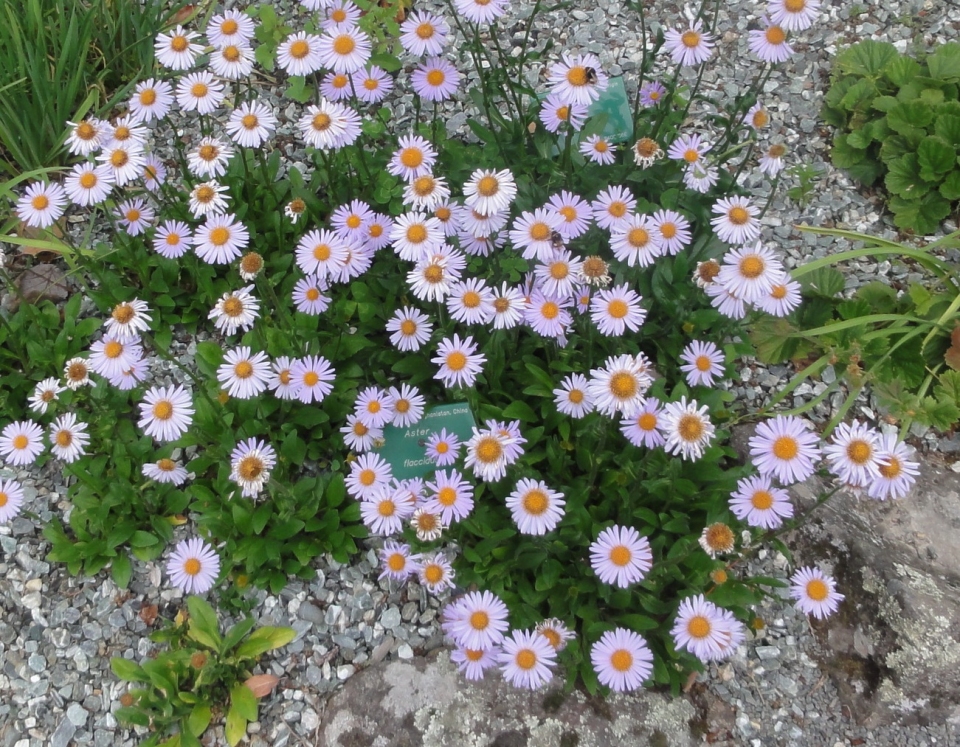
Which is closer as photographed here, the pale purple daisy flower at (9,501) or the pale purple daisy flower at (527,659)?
the pale purple daisy flower at (527,659)

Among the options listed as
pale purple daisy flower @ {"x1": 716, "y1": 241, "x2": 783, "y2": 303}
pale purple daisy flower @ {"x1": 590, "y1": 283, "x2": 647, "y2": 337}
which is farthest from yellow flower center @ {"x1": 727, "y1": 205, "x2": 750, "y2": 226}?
pale purple daisy flower @ {"x1": 590, "y1": 283, "x2": 647, "y2": 337}

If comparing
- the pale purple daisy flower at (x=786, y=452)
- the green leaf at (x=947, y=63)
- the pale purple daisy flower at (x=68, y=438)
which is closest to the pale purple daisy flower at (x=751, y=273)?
the pale purple daisy flower at (x=786, y=452)

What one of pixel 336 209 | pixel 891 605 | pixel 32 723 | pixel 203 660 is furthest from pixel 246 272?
pixel 891 605

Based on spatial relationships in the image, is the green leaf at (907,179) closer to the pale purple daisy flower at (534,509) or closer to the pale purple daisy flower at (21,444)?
the pale purple daisy flower at (534,509)

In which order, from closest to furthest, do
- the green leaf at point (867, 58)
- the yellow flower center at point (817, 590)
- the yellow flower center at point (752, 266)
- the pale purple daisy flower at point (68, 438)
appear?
1. the yellow flower center at point (817, 590)
2. the yellow flower center at point (752, 266)
3. the pale purple daisy flower at point (68, 438)
4. the green leaf at point (867, 58)

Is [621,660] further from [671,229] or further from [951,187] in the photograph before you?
[951,187]

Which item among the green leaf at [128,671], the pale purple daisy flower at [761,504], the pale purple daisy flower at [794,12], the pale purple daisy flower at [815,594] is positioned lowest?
the green leaf at [128,671]
